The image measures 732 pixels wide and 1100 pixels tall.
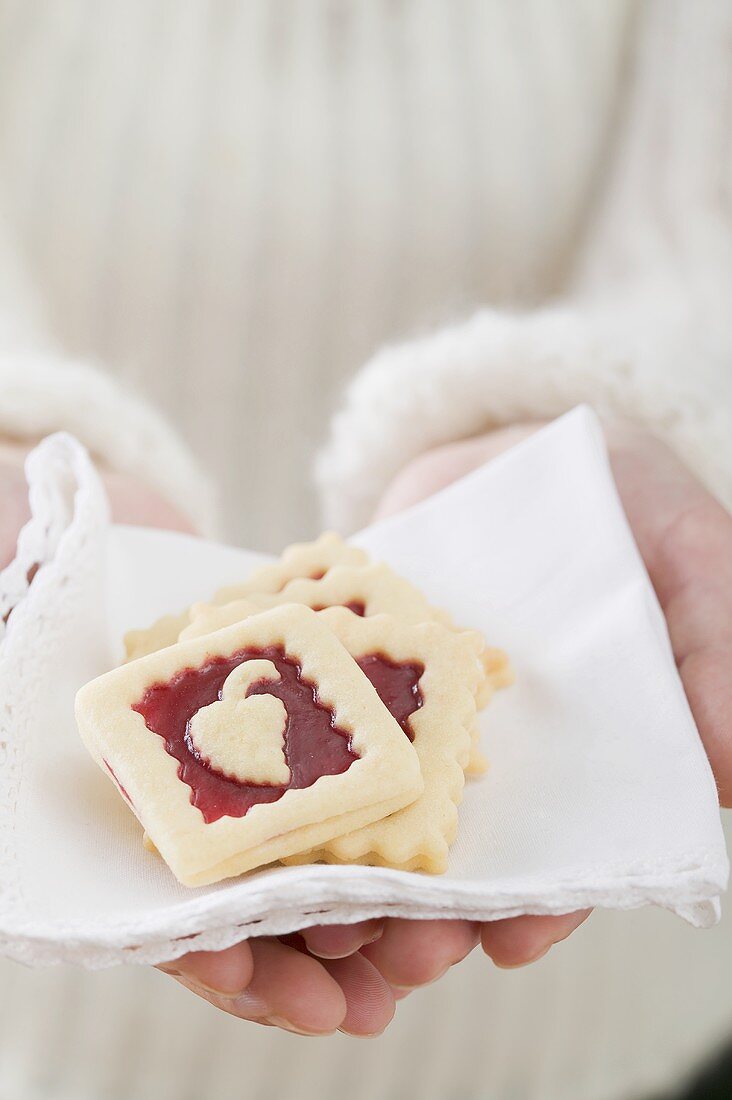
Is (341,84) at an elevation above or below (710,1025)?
above

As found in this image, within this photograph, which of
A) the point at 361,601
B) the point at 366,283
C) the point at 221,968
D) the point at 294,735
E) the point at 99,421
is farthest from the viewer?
the point at 366,283

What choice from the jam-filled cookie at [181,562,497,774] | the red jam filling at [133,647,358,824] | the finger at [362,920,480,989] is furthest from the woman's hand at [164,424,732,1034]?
the jam-filled cookie at [181,562,497,774]

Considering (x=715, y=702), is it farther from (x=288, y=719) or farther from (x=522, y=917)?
(x=288, y=719)

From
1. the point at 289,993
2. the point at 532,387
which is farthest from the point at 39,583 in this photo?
the point at 532,387

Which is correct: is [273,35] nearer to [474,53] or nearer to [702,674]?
[474,53]

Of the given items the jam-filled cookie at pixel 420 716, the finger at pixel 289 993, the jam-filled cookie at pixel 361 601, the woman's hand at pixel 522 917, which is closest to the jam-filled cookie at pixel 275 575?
the jam-filled cookie at pixel 361 601

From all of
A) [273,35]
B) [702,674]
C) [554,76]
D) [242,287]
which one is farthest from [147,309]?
[702,674]
